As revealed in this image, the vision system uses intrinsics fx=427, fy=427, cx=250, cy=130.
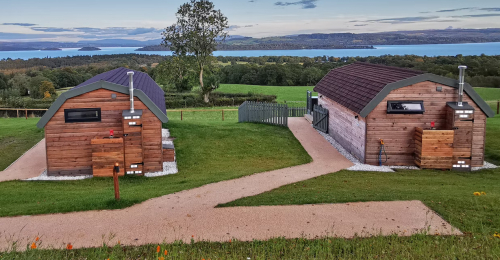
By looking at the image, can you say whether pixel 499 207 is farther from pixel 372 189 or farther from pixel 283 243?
pixel 283 243

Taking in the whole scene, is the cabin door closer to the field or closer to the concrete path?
the field

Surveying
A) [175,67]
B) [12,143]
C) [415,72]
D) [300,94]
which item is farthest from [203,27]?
[415,72]

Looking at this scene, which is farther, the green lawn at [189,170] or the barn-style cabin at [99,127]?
the barn-style cabin at [99,127]

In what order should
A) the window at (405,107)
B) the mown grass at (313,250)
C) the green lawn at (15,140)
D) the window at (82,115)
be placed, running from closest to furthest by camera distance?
the mown grass at (313,250) → the window at (82,115) → the window at (405,107) → the green lawn at (15,140)

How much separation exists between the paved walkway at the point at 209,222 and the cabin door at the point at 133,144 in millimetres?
4006

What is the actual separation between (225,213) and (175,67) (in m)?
41.0

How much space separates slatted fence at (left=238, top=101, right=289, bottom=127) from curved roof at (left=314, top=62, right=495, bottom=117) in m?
2.65

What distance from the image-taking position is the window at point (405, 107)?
16516 mm

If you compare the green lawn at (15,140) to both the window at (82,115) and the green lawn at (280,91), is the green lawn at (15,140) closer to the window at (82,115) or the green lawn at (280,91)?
the window at (82,115)

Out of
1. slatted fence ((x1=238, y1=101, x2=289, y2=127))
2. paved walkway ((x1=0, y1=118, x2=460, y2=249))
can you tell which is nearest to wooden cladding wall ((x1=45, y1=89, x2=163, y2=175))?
paved walkway ((x1=0, y1=118, x2=460, y2=249))

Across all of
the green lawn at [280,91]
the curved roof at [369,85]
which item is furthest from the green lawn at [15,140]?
the green lawn at [280,91]

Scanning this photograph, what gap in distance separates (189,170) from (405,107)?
28.4ft

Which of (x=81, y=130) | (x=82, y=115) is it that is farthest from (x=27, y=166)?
(x=82, y=115)

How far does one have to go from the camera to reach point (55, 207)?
10656 millimetres
